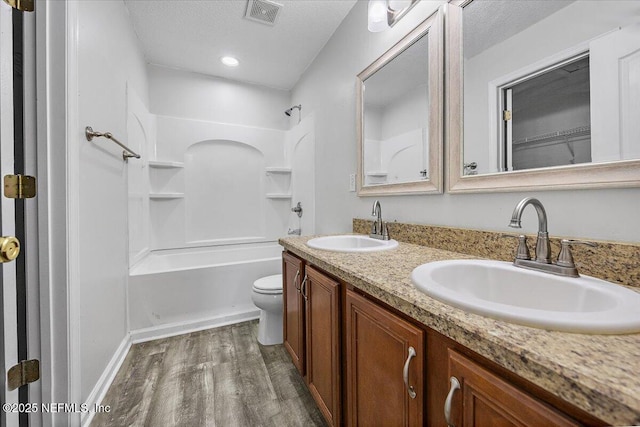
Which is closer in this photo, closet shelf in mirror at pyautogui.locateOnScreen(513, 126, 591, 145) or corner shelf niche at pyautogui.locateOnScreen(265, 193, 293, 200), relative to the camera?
closet shelf in mirror at pyautogui.locateOnScreen(513, 126, 591, 145)

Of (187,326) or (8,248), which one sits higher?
(8,248)

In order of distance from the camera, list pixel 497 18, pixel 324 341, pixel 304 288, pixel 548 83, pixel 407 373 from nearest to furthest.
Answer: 1. pixel 407 373
2. pixel 548 83
3. pixel 497 18
4. pixel 324 341
5. pixel 304 288

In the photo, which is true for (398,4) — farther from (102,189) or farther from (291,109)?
(102,189)

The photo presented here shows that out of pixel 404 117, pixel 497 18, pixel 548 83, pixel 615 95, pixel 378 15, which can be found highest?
pixel 378 15

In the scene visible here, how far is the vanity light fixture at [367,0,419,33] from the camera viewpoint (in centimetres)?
138

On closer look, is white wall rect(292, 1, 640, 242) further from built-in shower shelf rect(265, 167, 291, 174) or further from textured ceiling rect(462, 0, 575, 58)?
built-in shower shelf rect(265, 167, 291, 174)

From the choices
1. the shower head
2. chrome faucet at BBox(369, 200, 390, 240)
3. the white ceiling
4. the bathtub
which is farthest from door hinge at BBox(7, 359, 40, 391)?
the shower head

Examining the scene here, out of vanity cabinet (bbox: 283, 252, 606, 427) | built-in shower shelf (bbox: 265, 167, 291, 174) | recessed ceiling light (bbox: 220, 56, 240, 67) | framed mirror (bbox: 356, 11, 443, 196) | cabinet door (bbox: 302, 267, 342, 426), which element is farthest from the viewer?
built-in shower shelf (bbox: 265, 167, 291, 174)

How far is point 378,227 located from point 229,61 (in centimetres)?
233

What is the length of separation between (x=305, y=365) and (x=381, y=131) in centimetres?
143

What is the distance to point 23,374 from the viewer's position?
94 centimetres

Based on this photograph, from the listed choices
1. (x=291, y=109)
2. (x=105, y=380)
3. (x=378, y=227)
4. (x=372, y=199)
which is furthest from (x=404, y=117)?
(x=105, y=380)

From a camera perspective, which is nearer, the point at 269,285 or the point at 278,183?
the point at 269,285

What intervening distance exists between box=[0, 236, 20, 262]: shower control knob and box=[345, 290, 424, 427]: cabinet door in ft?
3.63
